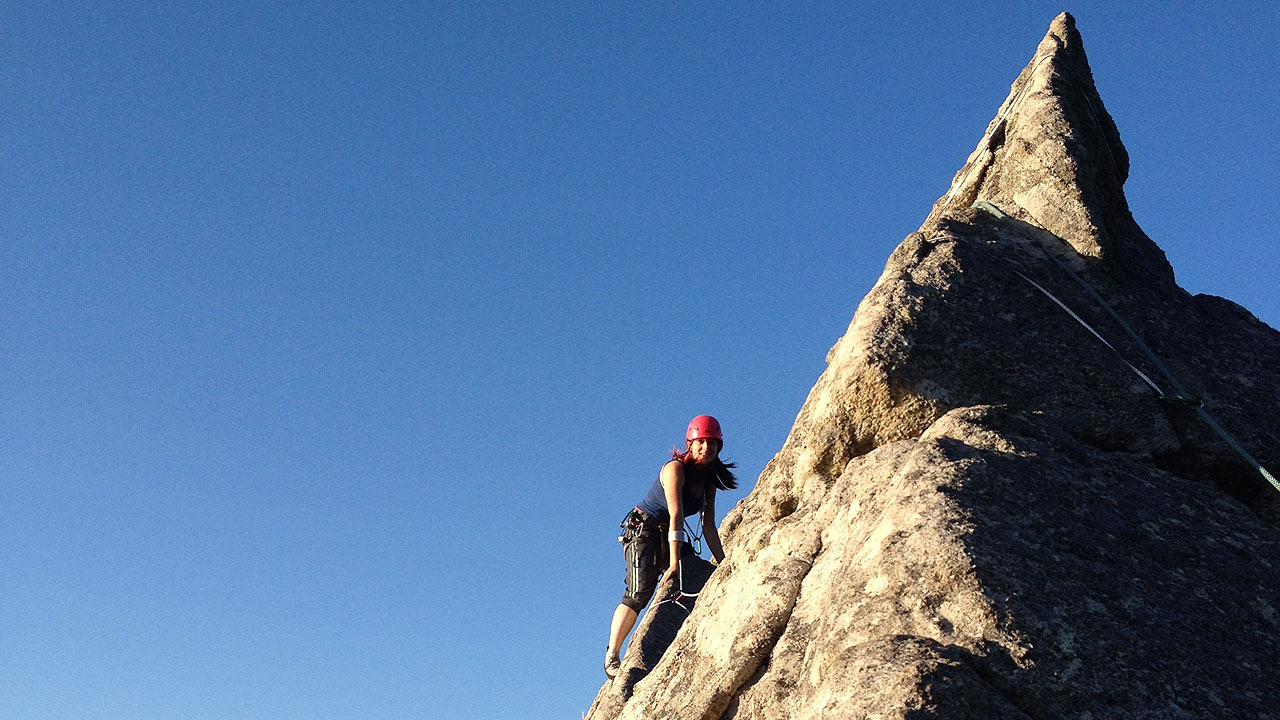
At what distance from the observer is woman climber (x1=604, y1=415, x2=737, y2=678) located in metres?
10.4

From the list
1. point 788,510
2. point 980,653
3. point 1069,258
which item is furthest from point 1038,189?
point 980,653

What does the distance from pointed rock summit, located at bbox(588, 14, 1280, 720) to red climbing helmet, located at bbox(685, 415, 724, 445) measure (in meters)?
0.82

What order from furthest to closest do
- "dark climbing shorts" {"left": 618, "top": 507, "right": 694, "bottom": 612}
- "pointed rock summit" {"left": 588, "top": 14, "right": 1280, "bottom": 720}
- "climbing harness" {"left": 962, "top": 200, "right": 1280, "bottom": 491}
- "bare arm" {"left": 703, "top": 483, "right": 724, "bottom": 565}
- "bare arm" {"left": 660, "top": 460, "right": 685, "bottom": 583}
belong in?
"dark climbing shorts" {"left": 618, "top": 507, "right": 694, "bottom": 612} → "bare arm" {"left": 703, "top": 483, "right": 724, "bottom": 565} → "bare arm" {"left": 660, "top": 460, "right": 685, "bottom": 583} → "climbing harness" {"left": 962, "top": 200, "right": 1280, "bottom": 491} → "pointed rock summit" {"left": 588, "top": 14, "right": 1280, "bottom": 720}

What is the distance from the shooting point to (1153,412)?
8.48 meters

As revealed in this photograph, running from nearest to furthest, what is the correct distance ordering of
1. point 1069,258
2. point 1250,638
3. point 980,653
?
1. point 980,653
2. point 1250,638
3. point 1069,258

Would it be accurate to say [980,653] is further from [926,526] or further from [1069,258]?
[1069,258]

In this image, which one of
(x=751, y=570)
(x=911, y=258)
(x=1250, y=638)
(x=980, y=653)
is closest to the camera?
(x=980, y=653)

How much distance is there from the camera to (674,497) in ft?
33.9

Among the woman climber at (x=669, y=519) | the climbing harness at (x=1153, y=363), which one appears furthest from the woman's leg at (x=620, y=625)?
the climbing harness at (x=1153, y=363)

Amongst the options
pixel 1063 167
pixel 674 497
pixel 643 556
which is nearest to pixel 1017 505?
pixel 674 497

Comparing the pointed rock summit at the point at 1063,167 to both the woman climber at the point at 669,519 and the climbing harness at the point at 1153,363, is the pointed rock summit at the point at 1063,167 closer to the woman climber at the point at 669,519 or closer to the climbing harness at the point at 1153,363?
the climbing harness at the point at 1153,363

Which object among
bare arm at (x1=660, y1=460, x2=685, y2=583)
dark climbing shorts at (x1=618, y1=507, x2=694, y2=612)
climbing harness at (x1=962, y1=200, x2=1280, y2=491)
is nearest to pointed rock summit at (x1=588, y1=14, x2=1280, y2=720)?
climbing harness at (x1=962, y1=200, x2=1280, y2=491)

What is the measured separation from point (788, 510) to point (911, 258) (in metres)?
2.54

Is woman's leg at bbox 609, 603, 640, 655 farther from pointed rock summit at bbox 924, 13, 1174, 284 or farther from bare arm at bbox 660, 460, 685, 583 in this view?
pointed rock summit at bbox 924, 13, 1174, 284
